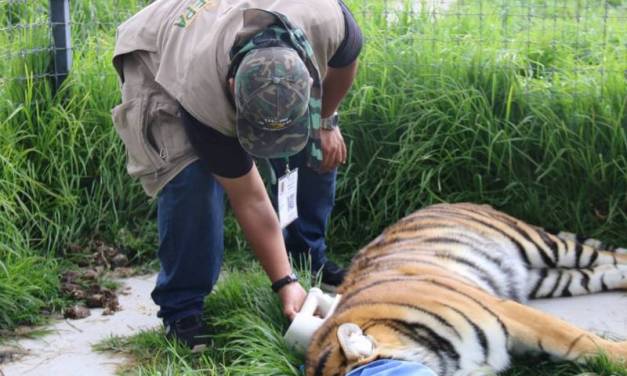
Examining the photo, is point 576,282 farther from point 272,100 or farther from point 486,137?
point 272,100

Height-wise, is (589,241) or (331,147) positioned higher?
(331,147)

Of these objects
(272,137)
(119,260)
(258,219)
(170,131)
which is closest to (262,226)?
(258,219)

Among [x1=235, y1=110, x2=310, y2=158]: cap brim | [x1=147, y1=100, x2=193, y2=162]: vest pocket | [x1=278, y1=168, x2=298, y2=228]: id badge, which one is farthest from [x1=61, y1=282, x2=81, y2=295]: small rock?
[x1=235, y1=110, x2=310, y2=158]: cap brim

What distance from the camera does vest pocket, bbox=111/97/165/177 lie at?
4.06 metres

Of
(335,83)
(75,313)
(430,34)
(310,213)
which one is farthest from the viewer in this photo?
(430,34)

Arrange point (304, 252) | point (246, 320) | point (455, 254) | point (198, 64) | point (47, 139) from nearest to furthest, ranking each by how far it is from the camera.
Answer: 1. point (198, 64)
2. point (246, 320)
3. point (455, 254)
4. point (304, 252)
5. point (47, 139)

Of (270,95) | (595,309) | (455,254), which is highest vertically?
(270,95)

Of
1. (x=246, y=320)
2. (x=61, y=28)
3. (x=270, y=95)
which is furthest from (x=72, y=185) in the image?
(x=270, y=95)

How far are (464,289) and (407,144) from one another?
1448 mm

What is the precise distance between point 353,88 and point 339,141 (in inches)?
37.6

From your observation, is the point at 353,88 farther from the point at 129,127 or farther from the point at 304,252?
the point at 129,127

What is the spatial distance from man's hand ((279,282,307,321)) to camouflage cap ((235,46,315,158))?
80cm

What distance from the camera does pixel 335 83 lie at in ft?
14.1

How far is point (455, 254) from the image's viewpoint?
449 centimetres
